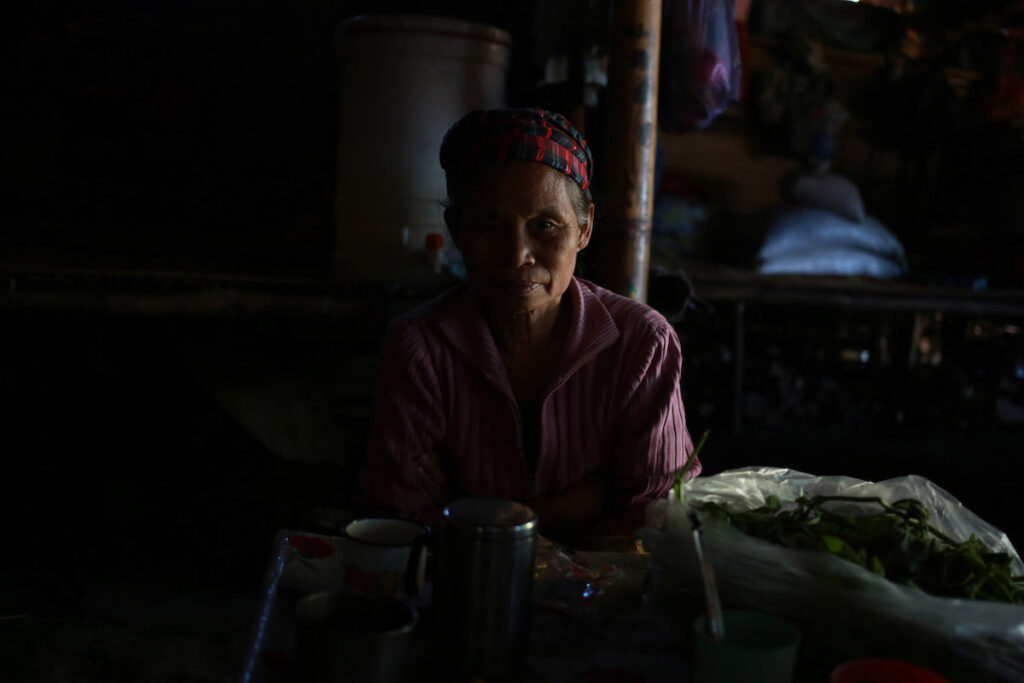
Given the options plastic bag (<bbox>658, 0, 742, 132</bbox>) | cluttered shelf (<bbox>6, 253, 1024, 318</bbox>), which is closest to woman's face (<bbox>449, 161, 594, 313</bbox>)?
cluttered shelf (<bbox>6, 253, 1024, 318</bbox>)

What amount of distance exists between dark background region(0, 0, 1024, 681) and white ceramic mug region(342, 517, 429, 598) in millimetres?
2013

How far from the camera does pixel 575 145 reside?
187cm

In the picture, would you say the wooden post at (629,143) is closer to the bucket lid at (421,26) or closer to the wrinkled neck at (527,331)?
the wrinkled neck at (527,331)

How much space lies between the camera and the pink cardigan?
6.18ft

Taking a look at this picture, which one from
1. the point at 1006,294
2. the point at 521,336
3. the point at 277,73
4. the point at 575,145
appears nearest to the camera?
the point at 575,145

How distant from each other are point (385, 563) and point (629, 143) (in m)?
1.95

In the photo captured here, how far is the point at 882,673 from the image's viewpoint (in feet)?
2.95

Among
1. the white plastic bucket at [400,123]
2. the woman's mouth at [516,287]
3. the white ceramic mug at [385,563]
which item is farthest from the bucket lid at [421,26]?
the white ceramic mug at [385,563]

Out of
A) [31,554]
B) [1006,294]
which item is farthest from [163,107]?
[1006,294]

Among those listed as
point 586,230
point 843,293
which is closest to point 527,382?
point 586,230

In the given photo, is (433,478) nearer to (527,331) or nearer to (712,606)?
(527,331)

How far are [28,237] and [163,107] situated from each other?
1211 mm

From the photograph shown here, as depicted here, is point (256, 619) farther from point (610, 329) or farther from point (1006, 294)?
point (1006, 294)

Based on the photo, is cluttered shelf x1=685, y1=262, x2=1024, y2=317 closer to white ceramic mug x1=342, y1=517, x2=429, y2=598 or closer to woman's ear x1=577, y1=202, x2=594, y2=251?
woman's ear x1=577, y1=202, x2=594, y2=251
